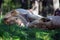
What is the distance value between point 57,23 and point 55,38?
188 cm

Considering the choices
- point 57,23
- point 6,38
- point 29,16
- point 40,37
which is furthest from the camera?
point 29,16

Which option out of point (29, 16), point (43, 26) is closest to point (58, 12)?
point (29, 16)

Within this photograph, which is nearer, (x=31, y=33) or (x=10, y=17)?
(x=31, y=33)

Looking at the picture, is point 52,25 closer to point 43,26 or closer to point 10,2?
point 43,26

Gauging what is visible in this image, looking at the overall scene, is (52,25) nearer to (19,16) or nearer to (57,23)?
(57,23)

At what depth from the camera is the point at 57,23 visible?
23.0 feet

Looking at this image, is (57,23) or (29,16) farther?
(29,16)

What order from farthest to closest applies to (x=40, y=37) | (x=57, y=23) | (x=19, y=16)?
(x=19, y=16) → (x=57, y=23) → (x=40, y=37)

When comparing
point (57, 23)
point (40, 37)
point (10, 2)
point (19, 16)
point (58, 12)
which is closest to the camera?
point (40, 37)

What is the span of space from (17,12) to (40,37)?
373cm

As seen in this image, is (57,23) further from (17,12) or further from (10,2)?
(10,2)

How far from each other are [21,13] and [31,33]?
11.8 feet

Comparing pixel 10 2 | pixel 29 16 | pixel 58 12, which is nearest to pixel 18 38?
pixel 29 16

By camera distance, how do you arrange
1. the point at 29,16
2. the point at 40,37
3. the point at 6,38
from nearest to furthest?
the point at 6,38 → the point at 40,37 → the point at 29,16
